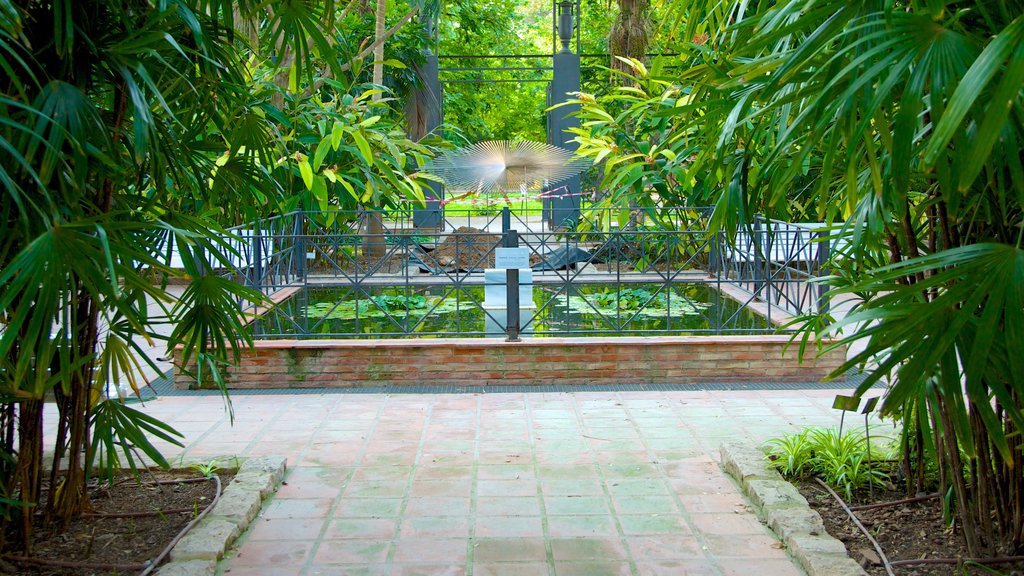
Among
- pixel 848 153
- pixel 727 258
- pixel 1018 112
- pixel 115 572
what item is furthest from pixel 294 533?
pixel 727 258

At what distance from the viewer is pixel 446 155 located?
14.7 meters

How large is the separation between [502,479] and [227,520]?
1504 millimetres

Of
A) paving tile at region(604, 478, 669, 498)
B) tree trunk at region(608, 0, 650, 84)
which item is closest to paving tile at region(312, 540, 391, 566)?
paving tile at region(604, 478, 669, 498)

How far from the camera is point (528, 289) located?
10711 mm

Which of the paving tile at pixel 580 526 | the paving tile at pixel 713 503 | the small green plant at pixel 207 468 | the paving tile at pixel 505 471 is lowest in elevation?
the paving tile at pixel 580 526

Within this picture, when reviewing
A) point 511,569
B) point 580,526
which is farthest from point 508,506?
point 511,569

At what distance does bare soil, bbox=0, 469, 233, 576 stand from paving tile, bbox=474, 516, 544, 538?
1.31 m

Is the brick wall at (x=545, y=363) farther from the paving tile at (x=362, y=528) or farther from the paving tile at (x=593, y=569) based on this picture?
the paving tile at (x=593, y=569)

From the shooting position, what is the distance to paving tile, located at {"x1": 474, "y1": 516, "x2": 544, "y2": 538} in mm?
4348

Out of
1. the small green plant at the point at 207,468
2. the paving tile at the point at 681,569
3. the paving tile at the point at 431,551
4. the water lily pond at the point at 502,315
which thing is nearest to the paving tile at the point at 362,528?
the paving tile at the point at 431,551

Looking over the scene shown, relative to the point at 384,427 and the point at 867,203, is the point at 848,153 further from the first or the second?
the point at 384,427

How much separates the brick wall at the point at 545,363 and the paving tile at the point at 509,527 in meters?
2.94

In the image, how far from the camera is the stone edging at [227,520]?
12.4 feet

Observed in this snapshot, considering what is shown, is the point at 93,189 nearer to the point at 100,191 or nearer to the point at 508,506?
the point at 100,191
